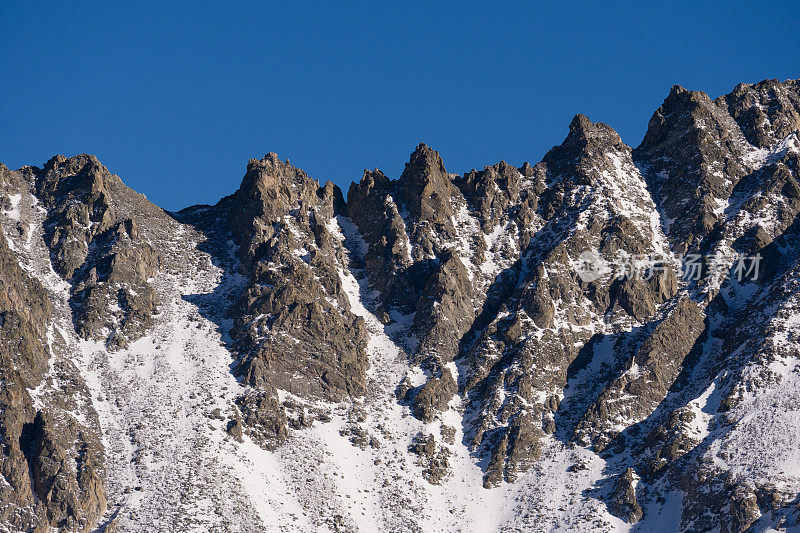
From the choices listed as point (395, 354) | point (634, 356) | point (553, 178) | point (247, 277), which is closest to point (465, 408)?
point (395, 354)

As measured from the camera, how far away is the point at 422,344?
153375 mm

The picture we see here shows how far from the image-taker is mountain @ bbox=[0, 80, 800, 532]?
126500 mm

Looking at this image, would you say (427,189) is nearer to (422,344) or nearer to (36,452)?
(422,344)

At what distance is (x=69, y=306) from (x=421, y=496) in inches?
2079

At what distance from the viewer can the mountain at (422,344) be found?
12650cm

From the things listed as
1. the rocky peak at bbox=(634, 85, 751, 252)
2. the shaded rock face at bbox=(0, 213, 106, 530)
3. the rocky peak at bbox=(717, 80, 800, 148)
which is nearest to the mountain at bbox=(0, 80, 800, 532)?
the shaded rock face at bbox=(0, 213, 106, 530)

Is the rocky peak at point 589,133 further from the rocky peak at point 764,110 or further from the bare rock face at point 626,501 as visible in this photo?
the bare rock face at point 626,501

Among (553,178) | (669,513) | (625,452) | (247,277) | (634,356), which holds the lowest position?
(669,513)

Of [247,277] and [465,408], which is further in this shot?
[247,277]

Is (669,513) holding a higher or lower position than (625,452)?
lower

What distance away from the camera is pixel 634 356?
145500 mm

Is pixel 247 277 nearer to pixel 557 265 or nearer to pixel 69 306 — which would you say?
pixel 69 306

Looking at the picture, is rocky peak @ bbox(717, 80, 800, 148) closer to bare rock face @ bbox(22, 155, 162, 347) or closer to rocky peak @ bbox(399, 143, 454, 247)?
rocky peak @ bbox(399, 143, 454, 247)

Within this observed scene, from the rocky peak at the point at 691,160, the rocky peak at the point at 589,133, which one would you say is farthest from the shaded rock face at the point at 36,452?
the rocky peak at the point at 589,133
